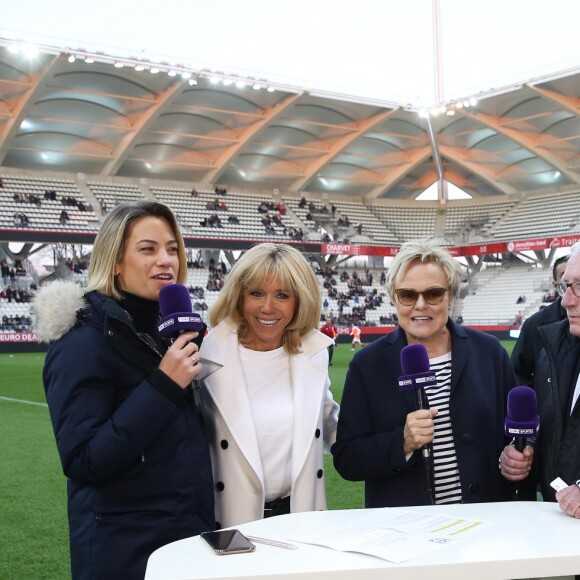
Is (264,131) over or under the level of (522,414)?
over

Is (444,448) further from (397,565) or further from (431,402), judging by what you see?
(397,565)

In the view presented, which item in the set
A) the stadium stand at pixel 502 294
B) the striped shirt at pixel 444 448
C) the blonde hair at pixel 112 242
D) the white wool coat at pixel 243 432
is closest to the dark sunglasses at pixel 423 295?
the striped shirt at pixel 444 448

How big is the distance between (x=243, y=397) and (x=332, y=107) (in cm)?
3933

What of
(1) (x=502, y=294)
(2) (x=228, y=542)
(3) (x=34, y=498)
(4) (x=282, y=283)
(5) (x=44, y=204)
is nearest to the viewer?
(2) (x=228, y=542)

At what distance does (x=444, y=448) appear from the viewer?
3.07 meters

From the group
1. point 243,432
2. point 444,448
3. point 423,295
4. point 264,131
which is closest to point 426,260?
point 423,295

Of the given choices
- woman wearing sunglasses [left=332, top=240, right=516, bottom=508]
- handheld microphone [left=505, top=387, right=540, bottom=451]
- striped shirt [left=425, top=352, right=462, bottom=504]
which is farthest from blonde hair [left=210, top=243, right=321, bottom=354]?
handheld microphone [left=505, top=387, right=540, bottom=451]

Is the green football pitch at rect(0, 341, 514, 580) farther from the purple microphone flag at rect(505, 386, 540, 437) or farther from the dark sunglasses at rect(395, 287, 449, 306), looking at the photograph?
the purple microphone flag at rect(505, 386, 540, 437)

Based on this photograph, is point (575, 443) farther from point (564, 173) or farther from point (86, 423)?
point (564, 173)

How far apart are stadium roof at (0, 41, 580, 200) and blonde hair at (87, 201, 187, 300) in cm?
3089

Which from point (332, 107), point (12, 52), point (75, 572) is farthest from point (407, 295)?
point (332, 107)

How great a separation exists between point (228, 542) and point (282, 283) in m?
1.29

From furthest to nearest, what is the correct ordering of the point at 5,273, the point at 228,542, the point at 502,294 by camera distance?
the point at 502,294 < the point at 5,273 < the point at 228,542

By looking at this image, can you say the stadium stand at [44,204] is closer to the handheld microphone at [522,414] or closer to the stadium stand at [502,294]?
the stadium stand at [502,294]
